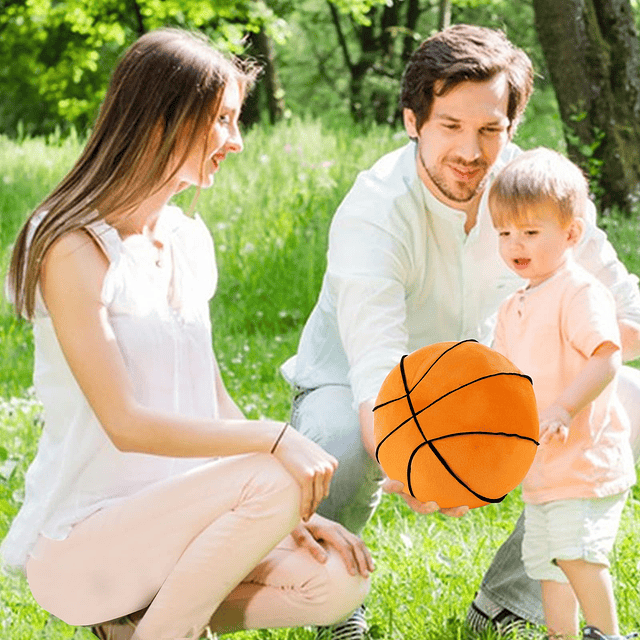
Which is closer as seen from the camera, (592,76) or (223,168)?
(592,76)

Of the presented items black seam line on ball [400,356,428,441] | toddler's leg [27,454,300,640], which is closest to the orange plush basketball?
black seam line on ball [400,356,428,441]

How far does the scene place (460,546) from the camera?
11.8 feet

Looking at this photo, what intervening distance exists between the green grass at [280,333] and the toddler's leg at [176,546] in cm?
18

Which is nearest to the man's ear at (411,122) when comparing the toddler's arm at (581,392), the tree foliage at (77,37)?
the toddler's arm at (581,392)

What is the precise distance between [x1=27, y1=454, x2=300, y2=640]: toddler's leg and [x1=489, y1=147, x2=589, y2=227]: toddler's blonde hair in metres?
0.89

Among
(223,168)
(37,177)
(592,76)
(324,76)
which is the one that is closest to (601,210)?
(592,76)

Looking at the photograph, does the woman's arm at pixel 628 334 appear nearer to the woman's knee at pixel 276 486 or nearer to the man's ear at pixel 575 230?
the man's ear at pixel 575 230

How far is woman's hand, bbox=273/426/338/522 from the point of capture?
99.1 inches

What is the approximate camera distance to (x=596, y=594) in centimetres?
275

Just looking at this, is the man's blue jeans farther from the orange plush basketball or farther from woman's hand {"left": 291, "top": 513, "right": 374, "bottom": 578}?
the orange plush basketball

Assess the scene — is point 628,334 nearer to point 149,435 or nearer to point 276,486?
point 276,486

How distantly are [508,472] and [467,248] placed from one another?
110 cm

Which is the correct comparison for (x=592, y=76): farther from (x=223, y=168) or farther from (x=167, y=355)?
(x=167, y=355)

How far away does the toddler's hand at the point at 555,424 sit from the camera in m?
2.67
